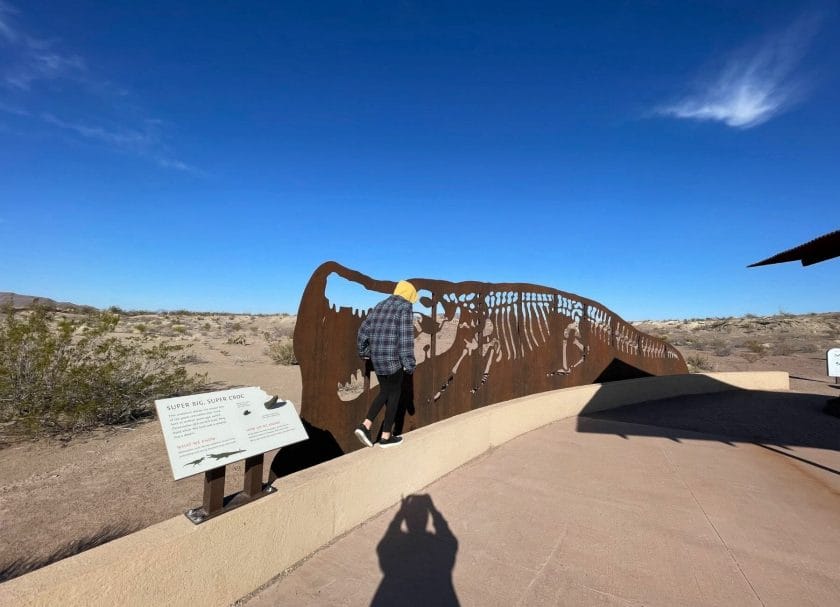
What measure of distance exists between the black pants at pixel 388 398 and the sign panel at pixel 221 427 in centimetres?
132

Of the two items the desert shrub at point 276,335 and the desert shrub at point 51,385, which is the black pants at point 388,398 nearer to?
the desert shrub at point 51,385

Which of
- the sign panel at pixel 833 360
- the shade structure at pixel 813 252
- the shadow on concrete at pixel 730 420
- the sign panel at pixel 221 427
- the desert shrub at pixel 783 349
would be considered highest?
the shade structure at pixel 813 252

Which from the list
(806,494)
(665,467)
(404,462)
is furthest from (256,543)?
(806,494)

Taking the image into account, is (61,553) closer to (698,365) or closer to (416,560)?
(416,560)

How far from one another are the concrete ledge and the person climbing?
33 centimetres

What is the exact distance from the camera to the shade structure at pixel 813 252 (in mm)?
4945

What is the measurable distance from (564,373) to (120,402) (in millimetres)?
8580

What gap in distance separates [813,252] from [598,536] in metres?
4.60

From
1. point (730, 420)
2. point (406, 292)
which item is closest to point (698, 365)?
point (730, 420)

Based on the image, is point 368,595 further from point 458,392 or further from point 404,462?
point 458,392

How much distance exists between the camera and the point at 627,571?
3059mm

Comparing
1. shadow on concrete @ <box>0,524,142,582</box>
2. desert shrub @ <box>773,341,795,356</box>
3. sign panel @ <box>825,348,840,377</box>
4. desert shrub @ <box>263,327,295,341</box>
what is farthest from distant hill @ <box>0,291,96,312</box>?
desert shrub @ <box>773,341,795,356</box>

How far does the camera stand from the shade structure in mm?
4945

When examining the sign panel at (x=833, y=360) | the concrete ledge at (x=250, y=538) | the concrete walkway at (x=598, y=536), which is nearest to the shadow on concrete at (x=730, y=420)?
the sign panel at (x=833, y=360)
